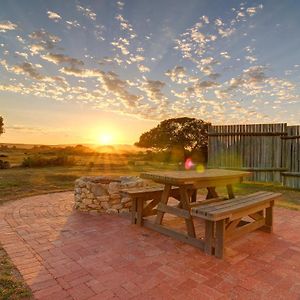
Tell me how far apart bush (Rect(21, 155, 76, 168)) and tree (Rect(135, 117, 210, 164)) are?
852cm

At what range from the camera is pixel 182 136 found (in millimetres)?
21844

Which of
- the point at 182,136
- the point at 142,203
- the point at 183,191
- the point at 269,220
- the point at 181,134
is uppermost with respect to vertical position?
the point at 181,134

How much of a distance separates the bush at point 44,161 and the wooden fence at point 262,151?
11856 millimetres

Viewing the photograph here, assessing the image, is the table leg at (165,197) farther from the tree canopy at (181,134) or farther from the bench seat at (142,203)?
the tree canopy at (181,134)

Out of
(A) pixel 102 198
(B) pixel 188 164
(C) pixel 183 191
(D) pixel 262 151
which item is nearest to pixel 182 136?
(B) pixel 188 164

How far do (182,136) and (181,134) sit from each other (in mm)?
221

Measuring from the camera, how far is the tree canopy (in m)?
21.8

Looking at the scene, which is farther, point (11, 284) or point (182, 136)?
point (182, 136)

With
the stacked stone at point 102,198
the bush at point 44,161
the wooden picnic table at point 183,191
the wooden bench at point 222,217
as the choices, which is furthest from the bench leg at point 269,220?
the bush at point 44,161

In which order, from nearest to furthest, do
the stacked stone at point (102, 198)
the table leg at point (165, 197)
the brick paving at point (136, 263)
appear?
the brick paving at point (136, 263), the table leg at point (165, 197), the stacked stone at point (102, 198)

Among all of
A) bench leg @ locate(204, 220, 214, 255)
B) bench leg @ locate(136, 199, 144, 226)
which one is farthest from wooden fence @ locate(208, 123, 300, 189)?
bench leg @ locate(204, 220, 214, 255)

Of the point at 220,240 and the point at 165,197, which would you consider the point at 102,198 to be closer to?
the point at 165,197

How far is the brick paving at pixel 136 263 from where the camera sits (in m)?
2.54

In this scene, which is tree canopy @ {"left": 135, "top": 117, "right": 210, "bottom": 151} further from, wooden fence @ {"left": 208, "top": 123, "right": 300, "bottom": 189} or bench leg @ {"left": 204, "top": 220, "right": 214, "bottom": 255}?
bench leg @ {"left": 204, "top": 220, "right": 214, "bottom": 255}
